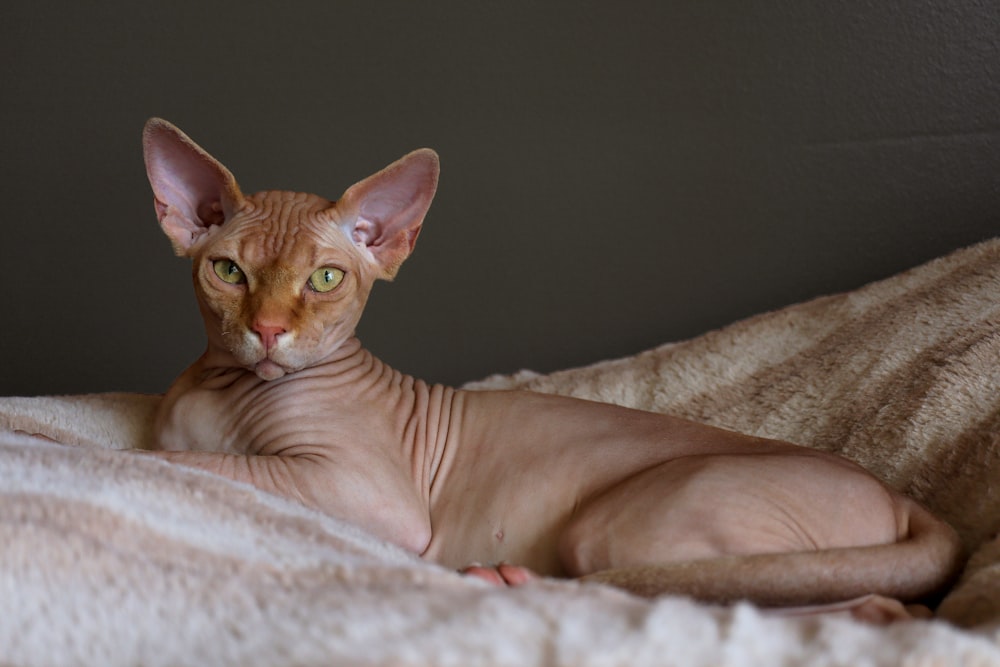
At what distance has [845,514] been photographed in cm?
145

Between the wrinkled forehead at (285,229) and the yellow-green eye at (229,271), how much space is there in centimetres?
3

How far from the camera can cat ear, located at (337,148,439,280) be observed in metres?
1.84

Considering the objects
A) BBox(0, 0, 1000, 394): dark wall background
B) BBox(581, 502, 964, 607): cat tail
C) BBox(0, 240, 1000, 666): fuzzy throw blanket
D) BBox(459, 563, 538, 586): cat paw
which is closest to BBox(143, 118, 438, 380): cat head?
BBox(0, 240, 1000, 666): fuzzy throw blanket

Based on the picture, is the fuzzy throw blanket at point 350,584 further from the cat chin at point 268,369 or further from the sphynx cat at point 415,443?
the cat chin at point 268,369

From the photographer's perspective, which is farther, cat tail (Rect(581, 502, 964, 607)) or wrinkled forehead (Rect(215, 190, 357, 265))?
wrinkled forehead (Rect(215, 190, 357, 265))

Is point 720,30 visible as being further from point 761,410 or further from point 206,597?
point 206,597

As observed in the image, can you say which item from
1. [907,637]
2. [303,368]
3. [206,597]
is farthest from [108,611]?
[303,368]

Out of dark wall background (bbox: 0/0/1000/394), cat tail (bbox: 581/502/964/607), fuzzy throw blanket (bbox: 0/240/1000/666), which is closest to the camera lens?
fuzzy throw blanket (bbox: 0/240/1000/666)

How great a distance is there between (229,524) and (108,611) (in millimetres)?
244

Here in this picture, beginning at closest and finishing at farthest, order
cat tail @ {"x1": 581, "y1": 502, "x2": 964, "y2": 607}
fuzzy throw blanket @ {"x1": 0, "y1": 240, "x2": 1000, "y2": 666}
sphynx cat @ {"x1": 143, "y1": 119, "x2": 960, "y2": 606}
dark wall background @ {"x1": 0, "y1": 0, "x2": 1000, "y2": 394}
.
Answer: fuzzy throw blanket @ {"x1": 0, "y1": 240, "x2": 1000, "y2": 666} → cat tail @ {"x1": 581, "y1": 502, "x2": 964, "y2": 607} → sphynx cat @ {"x1": 143, "y1": 119, "x2": 960, "y2": 606} → dark wall background @ {"x1": 0, "y1": 0, "x2": 1000, "y2": 394}

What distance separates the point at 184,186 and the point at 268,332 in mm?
384

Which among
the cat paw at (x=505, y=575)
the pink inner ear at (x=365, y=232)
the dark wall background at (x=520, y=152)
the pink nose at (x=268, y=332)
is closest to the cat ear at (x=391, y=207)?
the pink inner ear at (x=365, y=232)

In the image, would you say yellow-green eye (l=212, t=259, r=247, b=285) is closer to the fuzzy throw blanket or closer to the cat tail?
the fuzzy throw blanket

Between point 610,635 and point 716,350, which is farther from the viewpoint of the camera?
point 716,350
